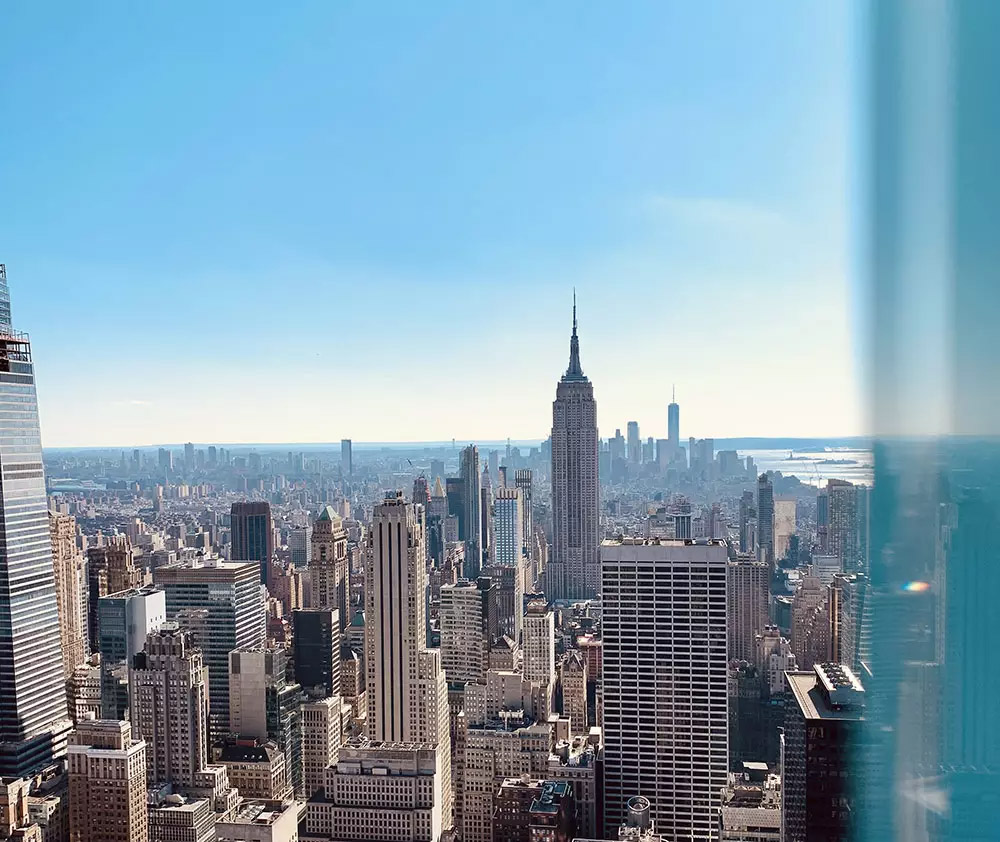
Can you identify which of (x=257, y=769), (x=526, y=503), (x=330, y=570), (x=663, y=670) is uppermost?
(x=526, y=503)

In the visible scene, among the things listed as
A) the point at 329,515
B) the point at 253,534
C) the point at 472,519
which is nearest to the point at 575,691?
the point at 329,515

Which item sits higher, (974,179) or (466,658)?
(974,179)

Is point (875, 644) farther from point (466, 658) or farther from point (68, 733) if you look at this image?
point (466, 658)

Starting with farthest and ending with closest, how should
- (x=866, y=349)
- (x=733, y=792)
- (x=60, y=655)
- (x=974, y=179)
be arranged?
(x=60, y=655) → (x=733, y=792) → (x=866, y=349) → (x=974, y=179)

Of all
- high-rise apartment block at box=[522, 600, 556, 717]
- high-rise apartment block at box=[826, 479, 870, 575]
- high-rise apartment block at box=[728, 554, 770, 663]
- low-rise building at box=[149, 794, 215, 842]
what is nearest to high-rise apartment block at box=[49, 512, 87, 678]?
low-rise building at box=[149, 794, 215, 842]

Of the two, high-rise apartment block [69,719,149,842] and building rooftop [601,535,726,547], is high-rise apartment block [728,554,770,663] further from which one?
high-rise apartment block [69,719,149,842]

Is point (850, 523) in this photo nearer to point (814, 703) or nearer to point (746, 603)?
point (814, 703)

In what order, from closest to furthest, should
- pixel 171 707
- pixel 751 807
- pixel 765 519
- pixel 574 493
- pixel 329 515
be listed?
pixel 765 519 → pixel 751 807 → pixel 171 707 → pixel 329 515 → pixel 574 493

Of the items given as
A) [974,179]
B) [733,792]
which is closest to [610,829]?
[733,792]
